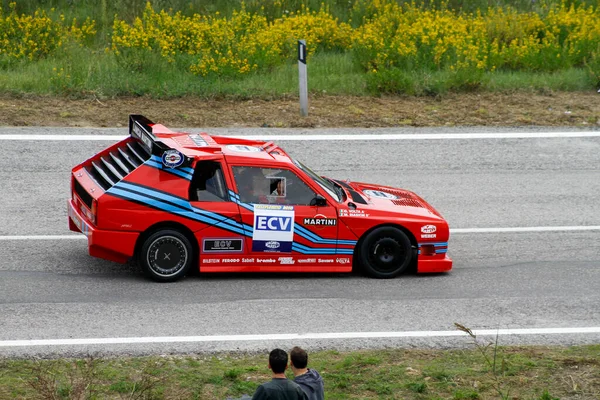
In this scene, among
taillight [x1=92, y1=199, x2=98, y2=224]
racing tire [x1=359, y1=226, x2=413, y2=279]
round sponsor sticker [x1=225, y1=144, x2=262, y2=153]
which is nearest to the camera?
Answer: taillight [x1=92, y1=199, x2=98, y2=224]

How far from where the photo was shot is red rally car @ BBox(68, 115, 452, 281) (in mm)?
10453

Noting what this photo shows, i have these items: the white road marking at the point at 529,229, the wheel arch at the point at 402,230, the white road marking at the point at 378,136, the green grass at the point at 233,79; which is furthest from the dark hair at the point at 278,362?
the green grass at the point at 233,79

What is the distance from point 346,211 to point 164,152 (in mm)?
2139

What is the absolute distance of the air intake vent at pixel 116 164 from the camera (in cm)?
1077

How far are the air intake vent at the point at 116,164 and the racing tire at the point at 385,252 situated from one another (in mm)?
2685

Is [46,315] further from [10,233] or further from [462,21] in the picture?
[462,21]

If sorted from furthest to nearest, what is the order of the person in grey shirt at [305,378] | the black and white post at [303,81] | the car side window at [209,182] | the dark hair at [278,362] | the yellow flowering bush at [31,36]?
the yellow flowering bush at [31,36] < the black and white post at [303,81] < the car side window at [209,182] < the person in grey shirt at [305,378] < the dark hair at [278,362]

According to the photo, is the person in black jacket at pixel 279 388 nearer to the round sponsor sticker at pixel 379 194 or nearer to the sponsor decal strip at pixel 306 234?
the sponsor decal strip at pixel 306 234

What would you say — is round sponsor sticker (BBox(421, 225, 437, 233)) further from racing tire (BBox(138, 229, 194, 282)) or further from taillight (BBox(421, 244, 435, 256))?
racing tire (BBox(138, 229, 194, 282))

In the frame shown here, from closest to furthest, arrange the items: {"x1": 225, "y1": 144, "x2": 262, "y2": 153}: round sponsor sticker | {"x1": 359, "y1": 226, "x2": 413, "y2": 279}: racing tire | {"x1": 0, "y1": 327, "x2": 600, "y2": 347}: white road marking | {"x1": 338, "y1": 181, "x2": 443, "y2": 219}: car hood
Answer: {"x1": 0, "y1": 327, "x2": 600, "y2": 347}: white road marking < {"x1": 359, "y1": 226, "x2": 413, "y2": 279}: racing tire < {"x1": 225, "y1": 144, "x2": 262, "y2": 153}: round sponsor sticker < {"x1": 338, "y1": 181, "x2": 443, "y2": 219}: car hood

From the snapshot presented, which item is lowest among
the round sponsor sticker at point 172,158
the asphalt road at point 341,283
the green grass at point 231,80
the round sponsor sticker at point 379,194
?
the asphalt road at point 341,283

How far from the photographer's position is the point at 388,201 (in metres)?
11.5

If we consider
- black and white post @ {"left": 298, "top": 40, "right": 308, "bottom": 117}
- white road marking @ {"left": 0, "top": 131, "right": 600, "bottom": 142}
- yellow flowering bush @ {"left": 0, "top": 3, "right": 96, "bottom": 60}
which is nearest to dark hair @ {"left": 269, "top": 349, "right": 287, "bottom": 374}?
white road marking @ {"left": 0, "top": 131, "right": 600, "bottom": 142}

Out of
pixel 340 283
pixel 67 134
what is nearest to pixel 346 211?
pixel 340 283
